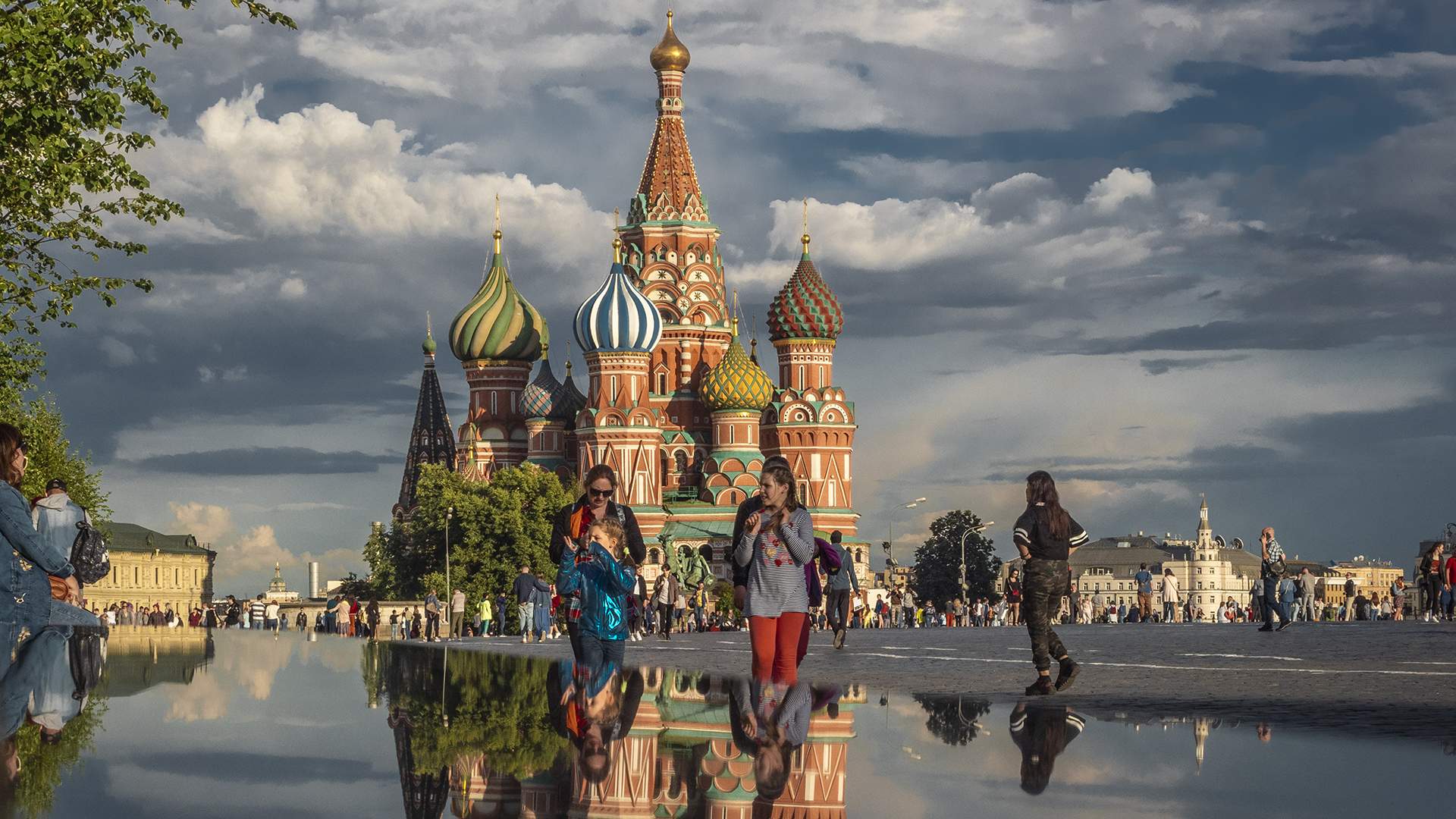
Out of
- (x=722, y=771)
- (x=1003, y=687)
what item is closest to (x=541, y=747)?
(x=722, y=771)

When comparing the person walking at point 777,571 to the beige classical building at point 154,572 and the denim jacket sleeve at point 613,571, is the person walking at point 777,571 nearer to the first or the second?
the denim jacket sleeve at point 613,571

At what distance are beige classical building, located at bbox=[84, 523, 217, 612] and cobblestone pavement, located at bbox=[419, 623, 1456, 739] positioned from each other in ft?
391

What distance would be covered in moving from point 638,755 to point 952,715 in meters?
3.46

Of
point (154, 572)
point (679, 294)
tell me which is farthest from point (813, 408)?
point (154, 572)

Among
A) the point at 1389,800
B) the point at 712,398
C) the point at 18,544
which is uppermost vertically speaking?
the point at 712,398

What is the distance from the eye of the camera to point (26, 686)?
433 inches

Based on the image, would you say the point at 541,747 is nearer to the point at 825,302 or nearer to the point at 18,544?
the point at 18,544

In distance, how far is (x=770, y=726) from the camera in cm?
977

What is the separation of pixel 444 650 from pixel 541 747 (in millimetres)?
15655

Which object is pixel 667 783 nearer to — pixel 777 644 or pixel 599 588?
pixel 777 644

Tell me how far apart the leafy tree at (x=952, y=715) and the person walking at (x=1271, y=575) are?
60.6 ft

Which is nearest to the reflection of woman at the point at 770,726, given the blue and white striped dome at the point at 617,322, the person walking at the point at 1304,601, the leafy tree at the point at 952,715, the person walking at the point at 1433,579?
the leafy tree at the point at 952,715

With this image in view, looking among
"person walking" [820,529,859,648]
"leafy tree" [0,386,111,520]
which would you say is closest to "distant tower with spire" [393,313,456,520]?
"leafy tree" [0,386,111,520]

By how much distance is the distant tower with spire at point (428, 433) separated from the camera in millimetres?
126250
